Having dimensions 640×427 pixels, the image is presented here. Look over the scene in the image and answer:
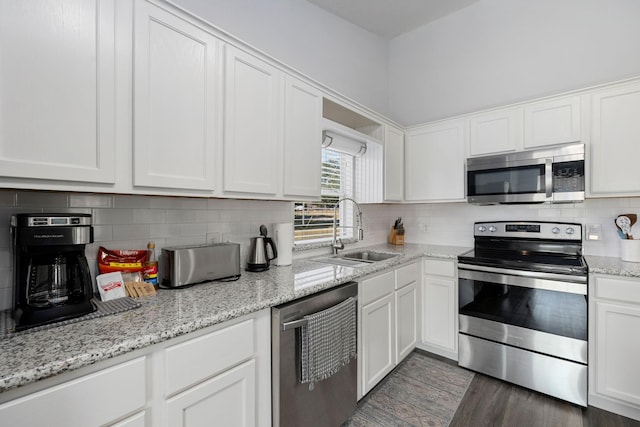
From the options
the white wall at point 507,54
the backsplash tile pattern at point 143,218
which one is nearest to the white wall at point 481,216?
the white wall at point 507,54

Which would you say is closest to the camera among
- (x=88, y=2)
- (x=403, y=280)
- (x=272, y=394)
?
(x=88, y=2)

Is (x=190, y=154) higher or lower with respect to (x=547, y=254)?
higher

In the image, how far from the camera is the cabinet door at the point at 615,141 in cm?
207

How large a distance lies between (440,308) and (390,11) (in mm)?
3010

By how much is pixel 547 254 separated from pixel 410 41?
8.98ft

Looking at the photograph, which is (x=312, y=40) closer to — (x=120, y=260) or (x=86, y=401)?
(x=120, y=260)

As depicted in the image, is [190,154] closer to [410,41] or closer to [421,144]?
[421,144]

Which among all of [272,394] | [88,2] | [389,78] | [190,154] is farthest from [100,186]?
[389,78]

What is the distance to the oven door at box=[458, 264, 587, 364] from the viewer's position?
199 cm

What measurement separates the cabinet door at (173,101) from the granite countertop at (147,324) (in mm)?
518

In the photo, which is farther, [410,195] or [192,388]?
[410,195]

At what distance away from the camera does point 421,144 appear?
3.06m

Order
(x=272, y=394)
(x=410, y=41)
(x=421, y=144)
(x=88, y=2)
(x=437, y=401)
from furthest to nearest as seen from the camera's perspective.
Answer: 1. (x=410, y=41)
2. (x=421, y=144)
3. (x=437, y=401)
4. (x=272, y=394)
5. (x=88, y=2)

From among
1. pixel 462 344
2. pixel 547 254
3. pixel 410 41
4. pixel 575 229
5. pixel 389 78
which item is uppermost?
pixel 410 41
